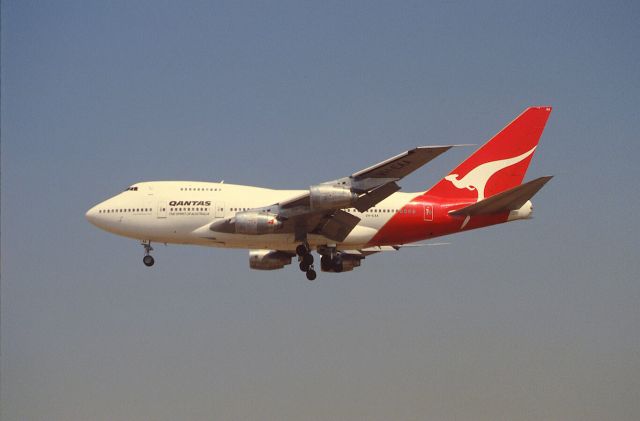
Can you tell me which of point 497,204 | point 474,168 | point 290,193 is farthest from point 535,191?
point 290,193

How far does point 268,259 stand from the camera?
165 ft

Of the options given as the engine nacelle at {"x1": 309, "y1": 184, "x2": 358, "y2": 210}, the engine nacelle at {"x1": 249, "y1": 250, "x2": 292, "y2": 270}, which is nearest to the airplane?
the engine nacelle at {"x1": 309, "y1": 184, "x2": 358, "y2": 210}

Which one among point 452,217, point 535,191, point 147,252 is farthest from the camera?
point 147,252

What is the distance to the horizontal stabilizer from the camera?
41.1m

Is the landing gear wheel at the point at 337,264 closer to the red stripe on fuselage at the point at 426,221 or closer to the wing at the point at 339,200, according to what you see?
the wing at the point at 339,200

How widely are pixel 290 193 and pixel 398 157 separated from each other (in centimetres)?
964

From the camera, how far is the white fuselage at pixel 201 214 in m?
45.2

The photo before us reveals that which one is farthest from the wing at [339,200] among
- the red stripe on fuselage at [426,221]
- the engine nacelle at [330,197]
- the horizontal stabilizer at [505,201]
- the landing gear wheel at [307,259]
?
the horizontal stabilizer at [505,201]

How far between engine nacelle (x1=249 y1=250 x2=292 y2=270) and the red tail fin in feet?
31.3

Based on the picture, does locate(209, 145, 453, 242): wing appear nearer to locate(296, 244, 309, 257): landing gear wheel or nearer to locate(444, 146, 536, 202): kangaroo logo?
locate(296, 244, 309, 257): landing gear wheel

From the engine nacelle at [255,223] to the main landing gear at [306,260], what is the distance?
2.96 m

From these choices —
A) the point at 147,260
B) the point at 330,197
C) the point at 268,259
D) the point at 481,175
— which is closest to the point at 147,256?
the point at 147,260

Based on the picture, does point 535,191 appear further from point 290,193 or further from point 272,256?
point 272,256

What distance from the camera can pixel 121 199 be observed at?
48.0 meters
